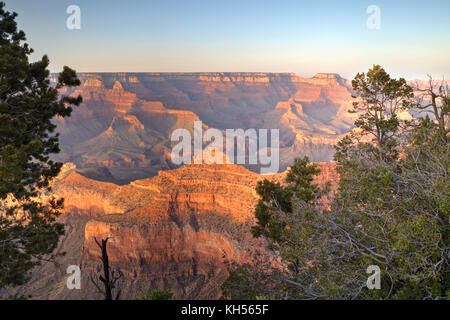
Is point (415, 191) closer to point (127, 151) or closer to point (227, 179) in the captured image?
point (227, 179)

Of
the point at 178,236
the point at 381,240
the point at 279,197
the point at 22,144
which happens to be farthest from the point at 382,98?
the point at 178,236

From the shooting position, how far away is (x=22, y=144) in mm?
11391

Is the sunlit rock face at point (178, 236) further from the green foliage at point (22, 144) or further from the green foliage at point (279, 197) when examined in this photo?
the green foliage at point (22, 144)

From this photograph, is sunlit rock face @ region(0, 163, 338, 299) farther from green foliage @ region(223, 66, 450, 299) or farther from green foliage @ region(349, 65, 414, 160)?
green foliage @ region(223, 66, 450, 299)

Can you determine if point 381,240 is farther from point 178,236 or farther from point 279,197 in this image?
point 178,236

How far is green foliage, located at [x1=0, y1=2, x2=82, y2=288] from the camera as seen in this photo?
10.9 m


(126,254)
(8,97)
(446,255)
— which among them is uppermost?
(8,97)

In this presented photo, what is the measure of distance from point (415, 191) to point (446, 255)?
5.89ft

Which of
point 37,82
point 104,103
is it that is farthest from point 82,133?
point 37,82

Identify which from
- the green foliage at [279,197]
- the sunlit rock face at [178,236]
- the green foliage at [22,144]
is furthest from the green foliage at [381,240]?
the sunlit rock face at [178,236]

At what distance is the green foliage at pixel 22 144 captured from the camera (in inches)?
431

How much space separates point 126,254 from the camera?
3534 cm

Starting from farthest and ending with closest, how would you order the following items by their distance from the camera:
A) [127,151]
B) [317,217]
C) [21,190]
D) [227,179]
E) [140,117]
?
[140,117] → [127,151] → [227,179] → [21,190] → [317,217]

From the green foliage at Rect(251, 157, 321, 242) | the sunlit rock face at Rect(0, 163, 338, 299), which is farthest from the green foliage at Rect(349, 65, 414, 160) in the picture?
the sunlit rock face at Rect(0, 163, 338, 299)
